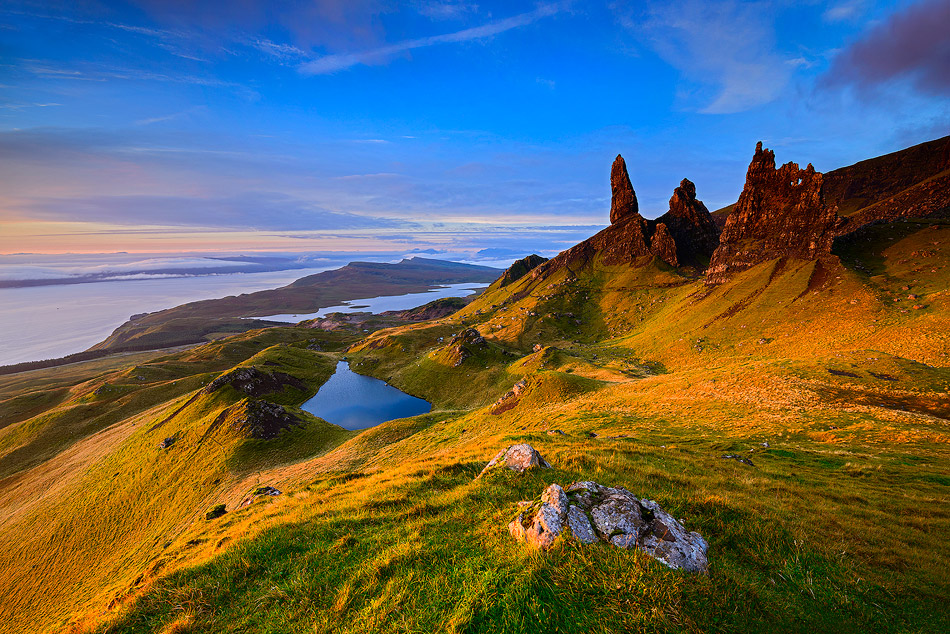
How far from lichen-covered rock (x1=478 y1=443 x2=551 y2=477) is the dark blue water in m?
65.4

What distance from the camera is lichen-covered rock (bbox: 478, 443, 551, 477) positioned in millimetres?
12969

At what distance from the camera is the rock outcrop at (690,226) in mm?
146625

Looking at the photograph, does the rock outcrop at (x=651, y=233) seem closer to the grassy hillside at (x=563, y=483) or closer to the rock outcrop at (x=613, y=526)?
the grassy hillside at (x=563, y=483)

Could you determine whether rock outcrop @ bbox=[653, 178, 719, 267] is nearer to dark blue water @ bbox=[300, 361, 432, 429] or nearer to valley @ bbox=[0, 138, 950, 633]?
valley @ bbox=[0, 138, 950, 633]

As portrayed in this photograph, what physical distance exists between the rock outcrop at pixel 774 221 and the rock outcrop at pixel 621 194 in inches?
2524

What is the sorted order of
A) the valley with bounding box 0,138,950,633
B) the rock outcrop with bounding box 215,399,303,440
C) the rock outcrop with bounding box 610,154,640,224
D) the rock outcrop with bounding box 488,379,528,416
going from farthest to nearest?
the rock outcrop with bounding box 610,154,640,224 → the rock outcrop with bounding box 215,399,303,440 → the rock outcrop with bounding box 488,379,528,416 → the valley with bounding box 0,138,950,633

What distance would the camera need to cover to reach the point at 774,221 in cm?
9200

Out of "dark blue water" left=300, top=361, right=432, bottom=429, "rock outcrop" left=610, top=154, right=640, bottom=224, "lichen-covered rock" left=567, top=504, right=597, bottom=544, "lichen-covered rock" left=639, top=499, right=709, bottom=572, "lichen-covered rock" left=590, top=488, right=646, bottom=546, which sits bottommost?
"dark blue water" left=300, top=361, right=432, bottom=429

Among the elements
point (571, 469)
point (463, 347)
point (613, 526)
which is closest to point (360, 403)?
point (463, 347)

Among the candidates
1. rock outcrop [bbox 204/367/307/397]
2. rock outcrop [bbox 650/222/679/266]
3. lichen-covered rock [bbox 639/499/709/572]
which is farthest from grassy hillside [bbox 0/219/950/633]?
rock outcrop [bbox 650/222/679/266]

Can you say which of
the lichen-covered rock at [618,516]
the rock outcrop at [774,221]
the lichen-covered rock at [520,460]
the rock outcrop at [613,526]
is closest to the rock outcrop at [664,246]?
the rock outcrop at [774,221]

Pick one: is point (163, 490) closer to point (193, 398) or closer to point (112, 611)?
point (193, 398)

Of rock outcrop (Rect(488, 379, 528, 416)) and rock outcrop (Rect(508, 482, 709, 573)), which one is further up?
rock outcrop (Rect(508, 482, 709, 573))

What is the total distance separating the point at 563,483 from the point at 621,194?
188m
